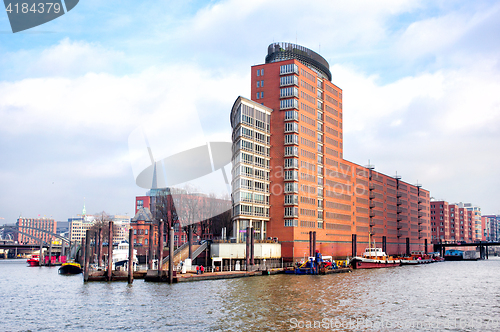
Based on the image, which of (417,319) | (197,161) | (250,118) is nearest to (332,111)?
(250,118)

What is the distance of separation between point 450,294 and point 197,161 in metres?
70.3

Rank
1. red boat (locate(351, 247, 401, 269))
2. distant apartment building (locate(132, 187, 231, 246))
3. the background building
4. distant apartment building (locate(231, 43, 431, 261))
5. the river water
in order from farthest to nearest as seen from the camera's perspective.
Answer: distant apartment building (locate(132, 187, 231, 246)), red boat (locate(351, 247, 401, 269)), distant apartment building (locate(231, 43, 431, 261)), the background building, the river water

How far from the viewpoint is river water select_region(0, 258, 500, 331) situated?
1574 inches

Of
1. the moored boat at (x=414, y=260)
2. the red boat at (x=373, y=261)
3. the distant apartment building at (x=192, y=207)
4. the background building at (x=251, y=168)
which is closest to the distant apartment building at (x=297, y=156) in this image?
the background building at (x=251, y=168)

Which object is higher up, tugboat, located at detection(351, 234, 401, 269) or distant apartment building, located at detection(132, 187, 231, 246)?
distant apartment building, located at detection(132, 187, 231, 246)

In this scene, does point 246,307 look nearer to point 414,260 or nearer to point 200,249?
point 200,249

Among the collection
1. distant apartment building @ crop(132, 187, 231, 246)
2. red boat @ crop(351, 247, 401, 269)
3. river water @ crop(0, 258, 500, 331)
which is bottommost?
red boat @ crop(351, 247, 401, 269)

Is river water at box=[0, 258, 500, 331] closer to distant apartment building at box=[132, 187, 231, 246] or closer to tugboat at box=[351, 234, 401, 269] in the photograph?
tugboat at box=[351, 234, 401, 269]

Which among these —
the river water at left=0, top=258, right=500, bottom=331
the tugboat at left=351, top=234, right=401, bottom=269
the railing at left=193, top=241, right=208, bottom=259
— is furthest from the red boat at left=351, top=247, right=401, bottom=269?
the river water at left=0, top=258, right=500, bottom=331

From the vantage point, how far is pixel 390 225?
7618 inches

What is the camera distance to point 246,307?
47844 millimetres

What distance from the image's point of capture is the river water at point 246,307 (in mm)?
39969

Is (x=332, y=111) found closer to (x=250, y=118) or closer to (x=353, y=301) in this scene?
(x=250, y=118)

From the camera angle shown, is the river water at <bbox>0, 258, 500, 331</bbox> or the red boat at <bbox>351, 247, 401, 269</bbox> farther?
the red boat at <bbox>351, 247, 401, 269</bbox>
